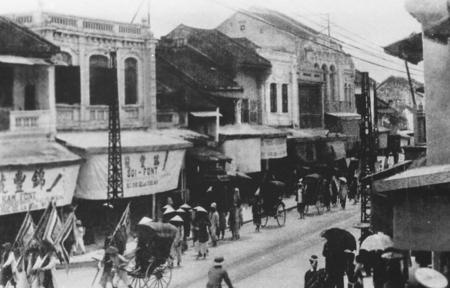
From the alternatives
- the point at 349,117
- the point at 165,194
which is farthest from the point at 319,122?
the point at 165,194

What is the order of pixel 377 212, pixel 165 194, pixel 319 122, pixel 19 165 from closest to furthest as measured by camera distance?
pixel 377 212, pixel 19 165, pixel 165 194, pixel 319 122

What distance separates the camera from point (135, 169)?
73.8 ft

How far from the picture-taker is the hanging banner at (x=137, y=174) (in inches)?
806

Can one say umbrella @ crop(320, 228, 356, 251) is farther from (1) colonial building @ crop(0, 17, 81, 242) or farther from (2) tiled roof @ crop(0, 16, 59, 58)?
(2) tiled roof @ crop(0, 16, 59, 58)

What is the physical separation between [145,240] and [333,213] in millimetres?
14442

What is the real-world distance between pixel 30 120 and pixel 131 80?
19.0 ft

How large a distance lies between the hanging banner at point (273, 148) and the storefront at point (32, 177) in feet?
44.7

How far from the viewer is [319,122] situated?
135 feet

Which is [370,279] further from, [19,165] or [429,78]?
[19,165]

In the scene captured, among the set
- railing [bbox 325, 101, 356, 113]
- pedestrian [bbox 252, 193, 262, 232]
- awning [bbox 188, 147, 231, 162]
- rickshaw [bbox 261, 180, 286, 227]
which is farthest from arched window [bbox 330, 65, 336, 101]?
pedestrian [bbox 252, 193, 262, 232]

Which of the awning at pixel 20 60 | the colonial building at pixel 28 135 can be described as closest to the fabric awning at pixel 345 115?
the colonial building at pixel 28 135

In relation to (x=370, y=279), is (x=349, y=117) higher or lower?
higher

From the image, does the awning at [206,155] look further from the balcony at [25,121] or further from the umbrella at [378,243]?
the umbrella at [378,243]

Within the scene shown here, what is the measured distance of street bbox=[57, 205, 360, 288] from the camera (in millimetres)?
16367
